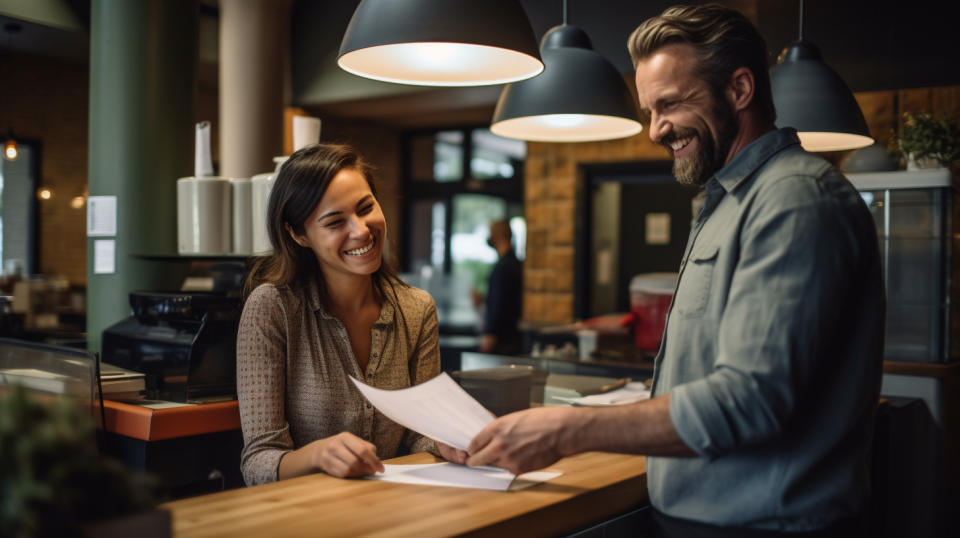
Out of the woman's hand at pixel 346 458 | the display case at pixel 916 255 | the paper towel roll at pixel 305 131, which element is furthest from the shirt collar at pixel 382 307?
the display case at pixel 916 255

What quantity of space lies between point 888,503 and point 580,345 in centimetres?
172

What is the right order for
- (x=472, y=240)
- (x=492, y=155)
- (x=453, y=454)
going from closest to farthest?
1. (x=453, y=454)
2. (x=492, y=155)
3. (x=472, y=240)

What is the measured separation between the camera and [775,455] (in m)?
1.25

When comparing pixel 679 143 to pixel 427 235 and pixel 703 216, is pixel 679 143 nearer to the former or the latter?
pixel 703 216

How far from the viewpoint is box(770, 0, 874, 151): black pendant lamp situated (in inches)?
113

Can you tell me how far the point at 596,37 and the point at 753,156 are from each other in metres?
4.01

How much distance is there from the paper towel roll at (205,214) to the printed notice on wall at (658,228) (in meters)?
5.63

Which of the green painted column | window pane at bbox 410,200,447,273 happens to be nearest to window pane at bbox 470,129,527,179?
window pane at bbox 410,200,447,273

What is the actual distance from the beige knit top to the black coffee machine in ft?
1.10

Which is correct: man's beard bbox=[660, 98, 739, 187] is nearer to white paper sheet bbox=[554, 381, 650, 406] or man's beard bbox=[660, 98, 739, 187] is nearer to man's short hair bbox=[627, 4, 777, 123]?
man's short hair bbox=[627, 4, 777, 123]

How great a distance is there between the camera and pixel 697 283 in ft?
4.43

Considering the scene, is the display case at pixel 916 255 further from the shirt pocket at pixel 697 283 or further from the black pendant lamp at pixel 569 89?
the shirt pocket at pixel 697 283

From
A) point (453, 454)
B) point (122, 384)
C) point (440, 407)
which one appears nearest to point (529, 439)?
point (440, 407)

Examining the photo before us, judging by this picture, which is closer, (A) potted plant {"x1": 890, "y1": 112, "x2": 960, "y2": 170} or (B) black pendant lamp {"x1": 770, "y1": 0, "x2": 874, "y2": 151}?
(B) black pendant lamp {"x1": 770, "y1": 0, "x2": 874, "y2": 151}
